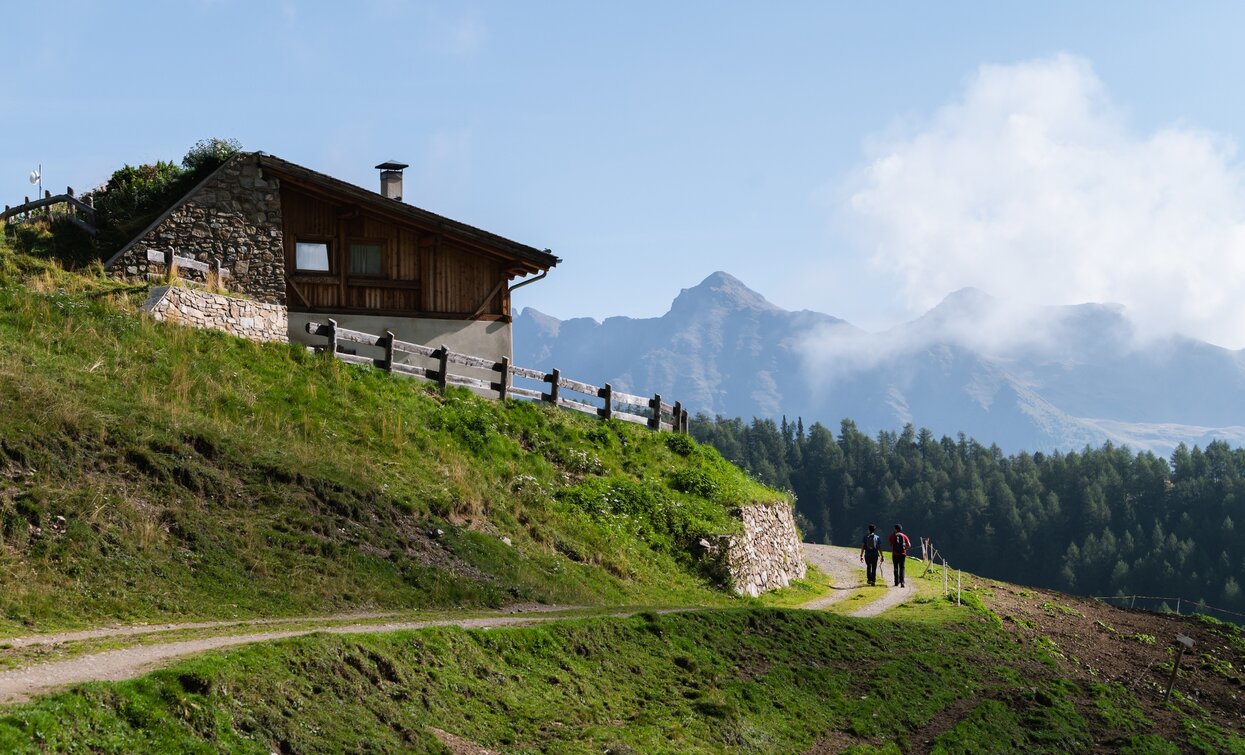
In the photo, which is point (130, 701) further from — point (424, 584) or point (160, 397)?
point (160, 397)

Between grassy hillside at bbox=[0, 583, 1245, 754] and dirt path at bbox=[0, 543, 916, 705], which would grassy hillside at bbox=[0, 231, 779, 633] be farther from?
grassy hillside at bbox=[0, 583, 1245, 754]

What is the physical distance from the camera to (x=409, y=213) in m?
36.8

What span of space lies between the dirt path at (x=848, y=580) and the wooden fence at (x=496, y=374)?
283 inches

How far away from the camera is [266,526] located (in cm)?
2114

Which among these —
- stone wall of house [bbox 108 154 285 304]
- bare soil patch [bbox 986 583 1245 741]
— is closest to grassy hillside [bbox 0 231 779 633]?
stone wall of house [bbox 108 154 285 304]

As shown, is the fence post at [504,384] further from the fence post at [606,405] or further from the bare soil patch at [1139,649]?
the bare soil patch at [1139,649]

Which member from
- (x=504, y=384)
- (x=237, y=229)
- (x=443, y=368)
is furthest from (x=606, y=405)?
(x=237, y=229)

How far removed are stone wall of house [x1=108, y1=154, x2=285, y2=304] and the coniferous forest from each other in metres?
143

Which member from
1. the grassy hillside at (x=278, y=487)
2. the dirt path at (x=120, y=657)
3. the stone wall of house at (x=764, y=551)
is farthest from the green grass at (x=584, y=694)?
the stone wall of house at (x=764, y=551)

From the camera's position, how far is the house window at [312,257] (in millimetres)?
36594

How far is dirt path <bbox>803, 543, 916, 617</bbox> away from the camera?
32.1 meters

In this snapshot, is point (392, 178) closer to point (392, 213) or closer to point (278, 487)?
point (392, 213)

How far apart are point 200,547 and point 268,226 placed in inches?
708

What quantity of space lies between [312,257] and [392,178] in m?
5.00
